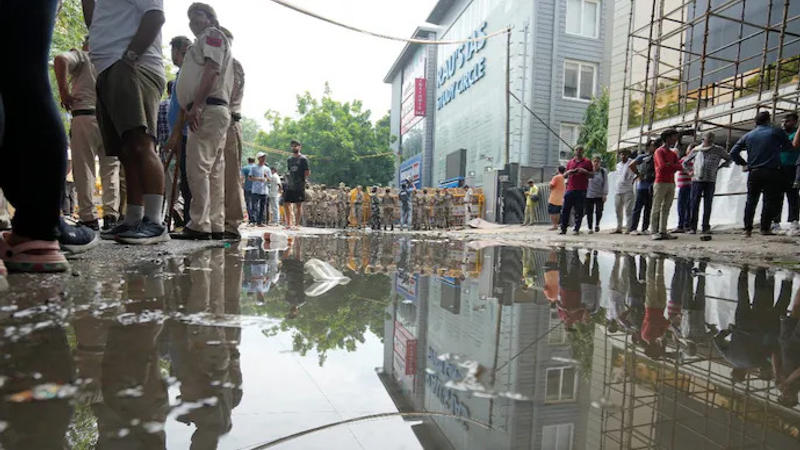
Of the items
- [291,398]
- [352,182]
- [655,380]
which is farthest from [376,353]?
[352,182]

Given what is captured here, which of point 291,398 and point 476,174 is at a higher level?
point 476,174

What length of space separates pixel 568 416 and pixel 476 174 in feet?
74.6

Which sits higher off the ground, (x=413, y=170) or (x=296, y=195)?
(x=413, y=170)

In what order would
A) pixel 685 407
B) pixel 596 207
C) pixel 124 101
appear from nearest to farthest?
pixel 685 407
pixel 124 101
pixel 596 207

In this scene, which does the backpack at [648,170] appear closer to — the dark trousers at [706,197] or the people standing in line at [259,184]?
the dark trousers at [706,197]

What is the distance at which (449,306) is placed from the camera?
6.12ft

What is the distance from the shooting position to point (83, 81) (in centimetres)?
442

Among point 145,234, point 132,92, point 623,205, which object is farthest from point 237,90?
point 623,205

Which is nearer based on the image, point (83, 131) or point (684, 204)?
point (83, 131)

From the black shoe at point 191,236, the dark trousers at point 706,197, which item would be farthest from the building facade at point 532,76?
the black shoe at point 191,236

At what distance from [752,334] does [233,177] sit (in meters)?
4.27

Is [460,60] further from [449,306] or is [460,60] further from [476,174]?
[449,306]

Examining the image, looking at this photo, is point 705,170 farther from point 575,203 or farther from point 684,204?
point 575,203

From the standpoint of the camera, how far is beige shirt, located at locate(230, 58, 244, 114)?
15.4ft
